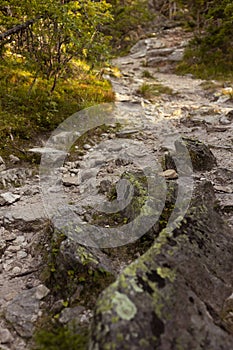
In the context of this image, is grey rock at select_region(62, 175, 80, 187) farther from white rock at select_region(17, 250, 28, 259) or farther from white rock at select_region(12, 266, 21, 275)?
white rock at select_region(12, 266, 21, 275)

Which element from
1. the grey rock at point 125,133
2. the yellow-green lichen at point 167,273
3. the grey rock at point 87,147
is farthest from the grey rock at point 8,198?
the grey rock at point 125,133

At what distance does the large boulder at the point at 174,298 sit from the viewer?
229 centimetres

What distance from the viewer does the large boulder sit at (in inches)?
90.3

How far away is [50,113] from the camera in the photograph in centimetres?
796

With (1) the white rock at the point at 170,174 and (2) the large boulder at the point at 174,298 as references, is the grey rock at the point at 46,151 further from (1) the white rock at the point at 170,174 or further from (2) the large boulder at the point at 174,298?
(2) the large boulder at the point at 174,298

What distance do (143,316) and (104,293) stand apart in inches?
13.7

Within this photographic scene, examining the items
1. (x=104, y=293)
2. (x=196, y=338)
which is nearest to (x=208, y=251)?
(x=196, y=338)

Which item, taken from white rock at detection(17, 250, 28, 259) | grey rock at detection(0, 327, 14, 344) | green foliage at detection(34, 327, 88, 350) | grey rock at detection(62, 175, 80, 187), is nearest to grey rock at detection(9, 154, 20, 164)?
grey rock at detection(62, 175, 80, 187)

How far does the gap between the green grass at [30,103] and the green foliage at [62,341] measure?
4.45 meters

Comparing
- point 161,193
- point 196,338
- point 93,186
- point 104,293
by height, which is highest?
point 104,293

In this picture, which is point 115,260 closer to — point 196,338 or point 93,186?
point 196,338

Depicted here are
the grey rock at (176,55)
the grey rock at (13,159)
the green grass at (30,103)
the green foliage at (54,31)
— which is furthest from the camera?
the grey rock at (176,55)

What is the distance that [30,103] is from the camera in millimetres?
8086

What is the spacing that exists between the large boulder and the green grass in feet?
14.6
